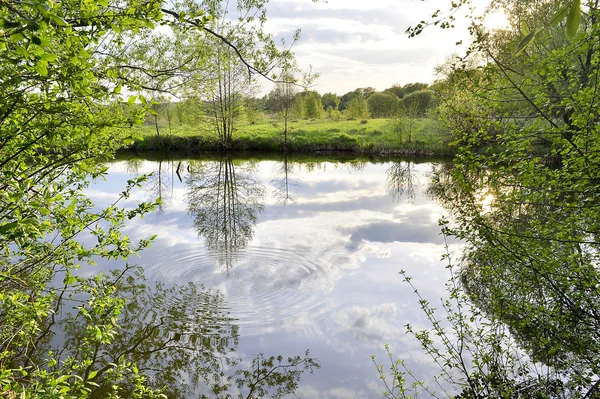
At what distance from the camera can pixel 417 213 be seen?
1720 centimetres

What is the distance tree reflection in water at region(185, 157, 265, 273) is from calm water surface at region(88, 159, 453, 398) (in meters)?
0.07

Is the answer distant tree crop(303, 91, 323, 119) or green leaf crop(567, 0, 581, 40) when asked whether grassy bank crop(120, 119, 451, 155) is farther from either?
green leaf crop(567, 0, 581, 40)

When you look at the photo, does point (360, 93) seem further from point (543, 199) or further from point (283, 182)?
point (543, 199)

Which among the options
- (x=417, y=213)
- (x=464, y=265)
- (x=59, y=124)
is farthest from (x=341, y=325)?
(x=417, y=213)

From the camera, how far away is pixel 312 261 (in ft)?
37.0

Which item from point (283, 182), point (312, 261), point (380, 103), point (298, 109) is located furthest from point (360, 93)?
point (312, 261)

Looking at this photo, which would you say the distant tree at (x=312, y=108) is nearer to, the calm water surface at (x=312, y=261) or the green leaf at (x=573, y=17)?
the calm water surface at (x=312, y=261)

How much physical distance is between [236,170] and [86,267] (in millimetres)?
18923

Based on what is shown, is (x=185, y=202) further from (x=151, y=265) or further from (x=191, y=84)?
(x=191, y=84)

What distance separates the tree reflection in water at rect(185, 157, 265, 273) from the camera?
42.7 feet

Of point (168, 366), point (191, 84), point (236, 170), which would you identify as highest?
point (191, 84)

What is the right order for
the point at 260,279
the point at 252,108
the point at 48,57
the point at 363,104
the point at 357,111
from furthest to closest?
the point at 363,104 → the point at 357,111 → the point at 252,108 → the point at 260,279 → the point at 48,57

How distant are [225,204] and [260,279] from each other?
9.20m

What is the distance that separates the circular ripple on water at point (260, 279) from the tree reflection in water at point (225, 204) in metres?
0.42
